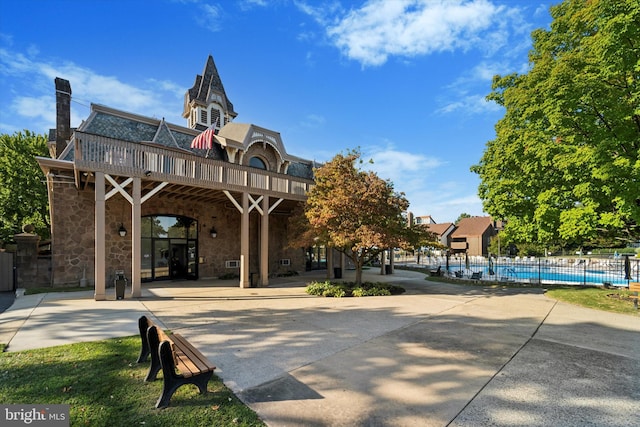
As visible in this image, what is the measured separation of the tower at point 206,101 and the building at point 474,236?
4081 cm

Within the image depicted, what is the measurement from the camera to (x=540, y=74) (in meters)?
11.0

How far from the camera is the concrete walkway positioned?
3.45 meters

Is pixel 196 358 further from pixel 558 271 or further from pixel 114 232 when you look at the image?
pixel 558 271

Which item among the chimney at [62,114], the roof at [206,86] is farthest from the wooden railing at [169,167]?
the roof at [206,86]

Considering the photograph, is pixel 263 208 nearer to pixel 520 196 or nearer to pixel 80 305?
pixel 80 305

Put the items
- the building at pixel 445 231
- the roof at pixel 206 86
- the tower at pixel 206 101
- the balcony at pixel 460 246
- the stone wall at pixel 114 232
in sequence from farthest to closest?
the building at pixel 445 231, the balcony at pixel 460 246, the roof at pixel 206 86, the tower at pixel 206 101, the stone wall at pixel 114 232

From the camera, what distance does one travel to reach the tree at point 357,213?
1119cm

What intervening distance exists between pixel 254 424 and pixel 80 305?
835 centimetres

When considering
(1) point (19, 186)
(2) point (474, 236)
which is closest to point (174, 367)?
(1) point (19, 186)

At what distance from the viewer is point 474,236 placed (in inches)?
1980

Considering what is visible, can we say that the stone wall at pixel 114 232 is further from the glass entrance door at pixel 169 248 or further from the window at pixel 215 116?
the window at pixel 215 116

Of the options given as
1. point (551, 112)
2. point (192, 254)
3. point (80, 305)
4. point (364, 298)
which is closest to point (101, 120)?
point (192, 254)

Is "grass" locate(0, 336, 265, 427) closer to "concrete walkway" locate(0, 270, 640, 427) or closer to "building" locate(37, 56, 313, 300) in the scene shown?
"concrete walkway" locate(0, 270, 640, 427)

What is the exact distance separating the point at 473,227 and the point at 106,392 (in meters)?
55.9
